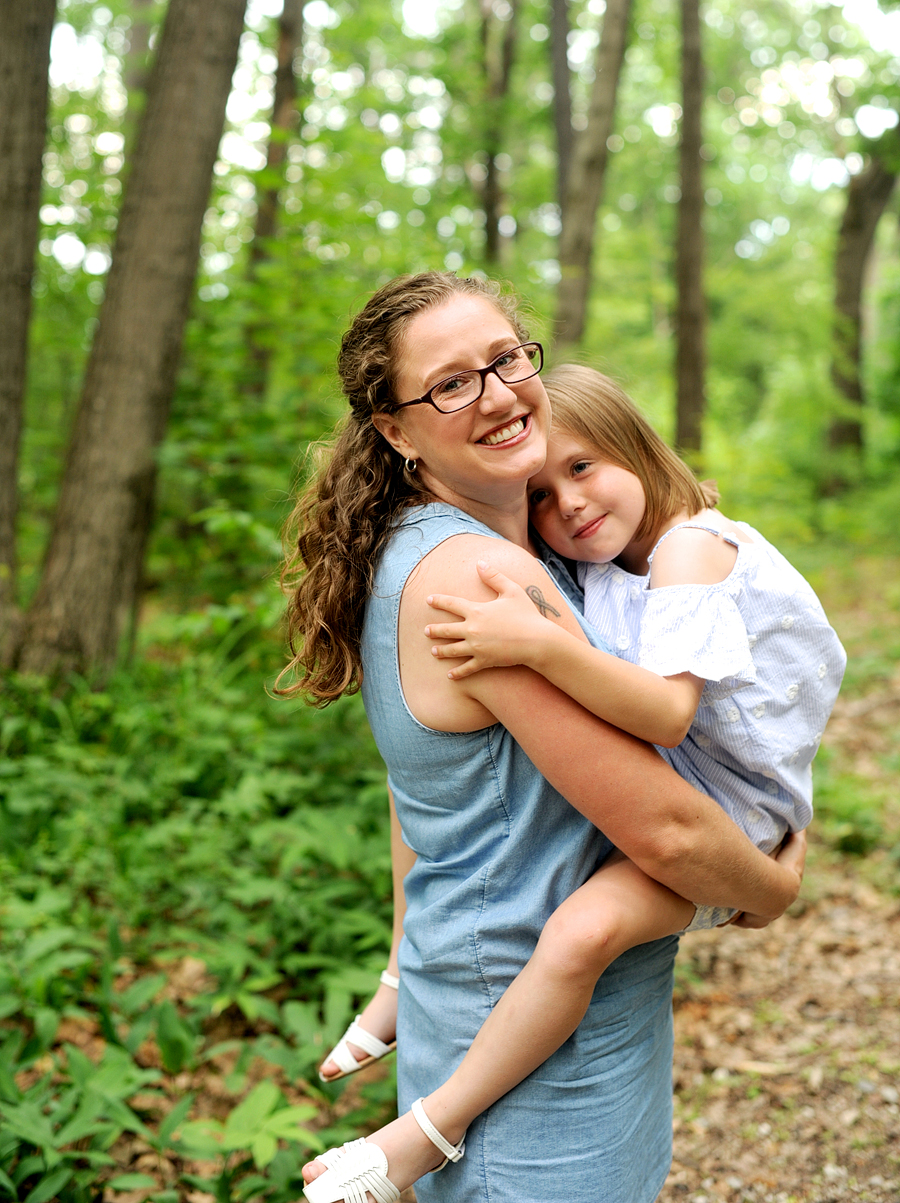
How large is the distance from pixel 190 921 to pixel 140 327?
3186mm

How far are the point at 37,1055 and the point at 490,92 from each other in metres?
13.9

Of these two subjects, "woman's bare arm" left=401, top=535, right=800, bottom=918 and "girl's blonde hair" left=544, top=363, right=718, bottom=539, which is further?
"girl's blonde hair" left=544, top=363, right=718, bottom=539

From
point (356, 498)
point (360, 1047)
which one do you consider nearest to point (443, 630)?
point (356, 498)

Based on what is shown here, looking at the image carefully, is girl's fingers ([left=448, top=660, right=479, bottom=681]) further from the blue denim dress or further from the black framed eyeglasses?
the black framed eyeglasses

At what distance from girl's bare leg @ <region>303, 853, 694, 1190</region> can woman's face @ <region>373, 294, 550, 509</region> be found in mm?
663

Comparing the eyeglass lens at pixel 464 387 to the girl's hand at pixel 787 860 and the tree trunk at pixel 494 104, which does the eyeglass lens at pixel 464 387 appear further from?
the tree trunk at pixel 494 104

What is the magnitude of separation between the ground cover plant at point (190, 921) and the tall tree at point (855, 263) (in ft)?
37.8

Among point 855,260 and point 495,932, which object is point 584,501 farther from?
point 855,260

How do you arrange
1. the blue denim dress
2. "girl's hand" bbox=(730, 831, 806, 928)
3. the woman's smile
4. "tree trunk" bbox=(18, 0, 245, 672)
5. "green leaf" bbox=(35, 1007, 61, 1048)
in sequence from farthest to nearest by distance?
"tree trunk" bbox=(18, 0, 245, 672) < "green leaf" bbox=(35, 1007, 61, 1048) < "girl's hand" bbox=(730, 831, 806, 928) < the woman's smile < the blue denim dress

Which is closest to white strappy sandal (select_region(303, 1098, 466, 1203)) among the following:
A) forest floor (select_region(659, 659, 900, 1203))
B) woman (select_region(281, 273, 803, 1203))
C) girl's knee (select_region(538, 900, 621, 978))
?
woman (select_region(281, 273, 803, 1203))

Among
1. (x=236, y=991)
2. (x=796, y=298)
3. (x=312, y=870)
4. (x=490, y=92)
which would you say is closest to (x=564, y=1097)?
(x=236, y=991)

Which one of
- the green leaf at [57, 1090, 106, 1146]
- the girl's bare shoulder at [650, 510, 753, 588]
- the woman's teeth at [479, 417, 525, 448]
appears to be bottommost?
the green leaf at [57, 1090, 106, 1146]

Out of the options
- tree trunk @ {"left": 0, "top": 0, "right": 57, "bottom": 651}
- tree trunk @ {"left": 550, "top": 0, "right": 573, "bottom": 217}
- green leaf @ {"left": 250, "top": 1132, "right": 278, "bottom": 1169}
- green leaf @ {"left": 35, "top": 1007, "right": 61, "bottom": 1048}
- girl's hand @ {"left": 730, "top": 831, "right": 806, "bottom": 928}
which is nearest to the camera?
girl's hand @ {"left": 730, "top": 831, "right": 806, "bottom": 928}

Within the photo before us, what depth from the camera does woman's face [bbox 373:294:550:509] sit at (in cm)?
144
